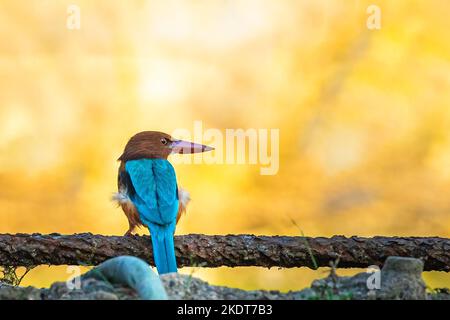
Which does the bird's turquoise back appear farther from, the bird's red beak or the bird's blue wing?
the bird's red beak

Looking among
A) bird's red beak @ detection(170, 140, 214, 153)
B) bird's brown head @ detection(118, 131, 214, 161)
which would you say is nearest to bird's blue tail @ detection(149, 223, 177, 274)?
bird's brown head @ detection(118, 131, 214, 161)

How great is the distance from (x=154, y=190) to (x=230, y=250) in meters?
0.81

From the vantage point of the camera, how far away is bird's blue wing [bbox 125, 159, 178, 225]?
254 inches

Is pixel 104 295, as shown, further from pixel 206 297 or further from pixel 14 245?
pixel 14 245

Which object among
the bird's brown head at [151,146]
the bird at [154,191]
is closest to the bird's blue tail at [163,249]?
the bird at [154,191]

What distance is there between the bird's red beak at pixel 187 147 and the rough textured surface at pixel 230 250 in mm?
1278

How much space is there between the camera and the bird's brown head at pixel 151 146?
23.6 feet

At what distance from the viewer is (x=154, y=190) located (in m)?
6.61

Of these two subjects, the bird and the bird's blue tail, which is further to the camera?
the bird

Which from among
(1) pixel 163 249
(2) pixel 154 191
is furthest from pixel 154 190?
(1) pixel 163 249

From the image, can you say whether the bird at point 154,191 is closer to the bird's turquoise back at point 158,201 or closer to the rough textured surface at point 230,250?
the bird's turquoise back at point 158,201

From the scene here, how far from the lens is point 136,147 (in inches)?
285
